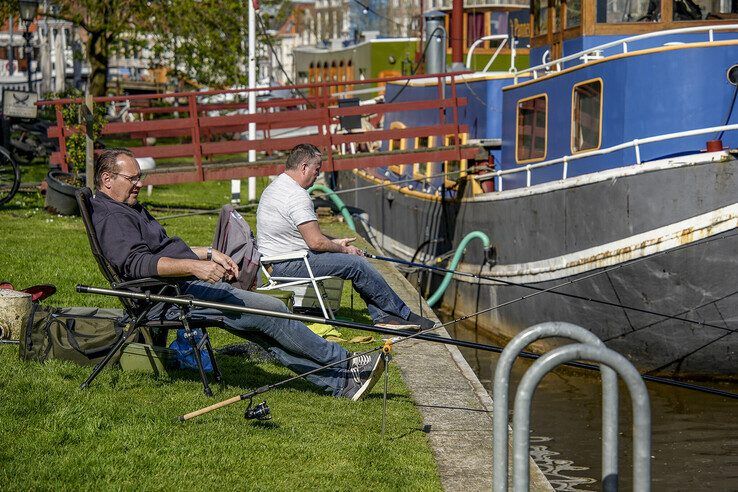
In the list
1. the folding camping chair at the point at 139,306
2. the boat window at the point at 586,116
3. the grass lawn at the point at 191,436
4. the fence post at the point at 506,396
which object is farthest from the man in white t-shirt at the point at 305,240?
the fence post at the point at 506,396

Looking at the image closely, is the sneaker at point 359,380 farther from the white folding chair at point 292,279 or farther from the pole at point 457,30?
the pole at point 457,30

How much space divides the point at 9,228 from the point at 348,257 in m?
6.89

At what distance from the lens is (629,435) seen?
8.27 meters

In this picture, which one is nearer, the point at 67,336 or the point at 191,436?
the point at 191,436

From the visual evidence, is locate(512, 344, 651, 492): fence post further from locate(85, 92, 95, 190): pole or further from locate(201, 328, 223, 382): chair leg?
locate(85, 92, 95, 190): pole

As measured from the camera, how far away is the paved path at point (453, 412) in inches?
216

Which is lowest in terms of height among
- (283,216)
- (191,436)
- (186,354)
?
(191,436)

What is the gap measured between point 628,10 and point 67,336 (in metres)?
8.01

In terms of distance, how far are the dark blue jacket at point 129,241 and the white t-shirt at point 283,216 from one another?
1807mm

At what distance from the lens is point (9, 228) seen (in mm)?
13867

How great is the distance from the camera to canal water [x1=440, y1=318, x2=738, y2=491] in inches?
291

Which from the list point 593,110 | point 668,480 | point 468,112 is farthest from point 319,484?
point 468,112

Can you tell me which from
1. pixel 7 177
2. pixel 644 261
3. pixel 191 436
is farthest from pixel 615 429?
pixel 7 177

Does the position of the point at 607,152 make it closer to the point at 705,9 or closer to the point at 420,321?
the point at 420,321
